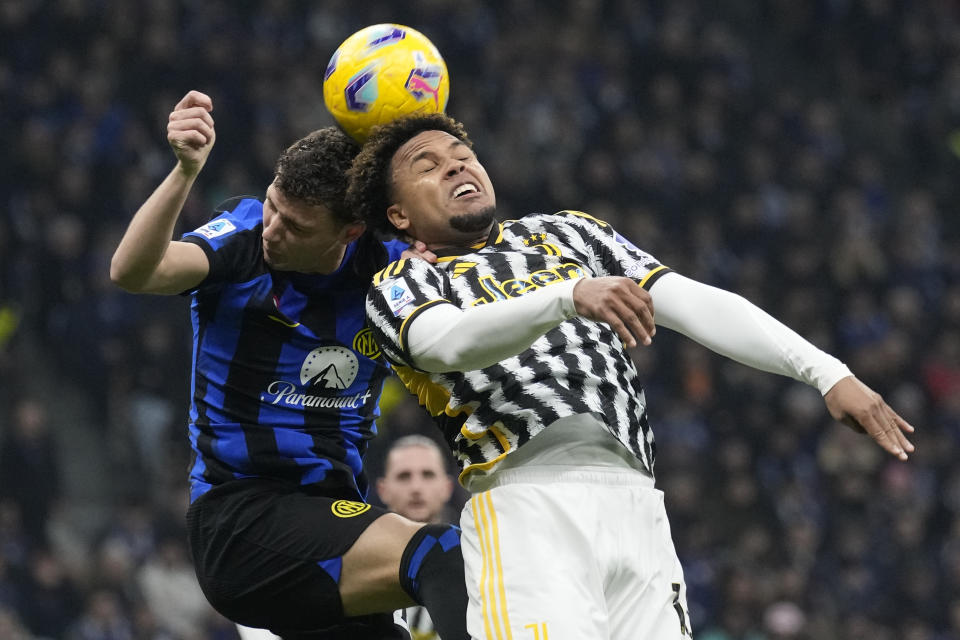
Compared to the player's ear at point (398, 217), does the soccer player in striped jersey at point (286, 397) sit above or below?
below

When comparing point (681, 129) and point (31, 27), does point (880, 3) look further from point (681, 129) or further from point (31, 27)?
point (31, 27)

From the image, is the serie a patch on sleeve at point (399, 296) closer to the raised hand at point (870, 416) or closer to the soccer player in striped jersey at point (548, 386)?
the soccer player in striped jersey at point (548, 386)

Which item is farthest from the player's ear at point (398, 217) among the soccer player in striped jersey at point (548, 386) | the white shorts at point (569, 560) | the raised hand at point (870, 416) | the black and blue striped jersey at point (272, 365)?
the raised hand at point (870, 416)

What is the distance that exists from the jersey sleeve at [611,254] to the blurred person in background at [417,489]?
2093 millimetres

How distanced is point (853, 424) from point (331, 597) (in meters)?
1.62

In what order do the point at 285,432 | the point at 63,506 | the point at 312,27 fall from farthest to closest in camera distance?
the point at 312,27, the point at 63,506, the point at 285,432

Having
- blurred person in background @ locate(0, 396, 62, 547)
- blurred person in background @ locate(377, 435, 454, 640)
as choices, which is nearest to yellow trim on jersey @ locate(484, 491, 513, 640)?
blurred person in background @ locate(377, 435, 454, 640)

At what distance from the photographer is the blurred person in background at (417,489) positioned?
240 inches

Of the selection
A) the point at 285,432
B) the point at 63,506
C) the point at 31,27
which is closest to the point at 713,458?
the point at 63,506

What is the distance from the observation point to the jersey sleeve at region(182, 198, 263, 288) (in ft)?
14.0

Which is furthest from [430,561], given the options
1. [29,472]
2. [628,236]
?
[628,236]

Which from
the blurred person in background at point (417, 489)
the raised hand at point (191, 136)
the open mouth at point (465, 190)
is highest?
the raised hand at point (191, 136)

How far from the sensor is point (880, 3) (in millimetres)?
17844

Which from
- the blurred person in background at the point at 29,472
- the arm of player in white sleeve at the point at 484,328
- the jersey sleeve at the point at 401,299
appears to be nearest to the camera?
the arm of player in white sleeve at the point at 484,328
